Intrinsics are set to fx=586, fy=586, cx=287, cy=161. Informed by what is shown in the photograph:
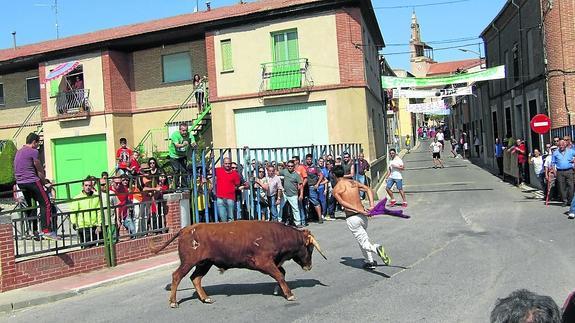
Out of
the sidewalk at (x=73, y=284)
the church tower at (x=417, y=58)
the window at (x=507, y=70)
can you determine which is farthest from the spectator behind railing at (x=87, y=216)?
the church tower at (x=417, y=58)

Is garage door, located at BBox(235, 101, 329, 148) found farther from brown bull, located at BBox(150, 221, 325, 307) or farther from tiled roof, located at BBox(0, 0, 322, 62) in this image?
brown bull, located at BBox(150, 221, 325, 307)

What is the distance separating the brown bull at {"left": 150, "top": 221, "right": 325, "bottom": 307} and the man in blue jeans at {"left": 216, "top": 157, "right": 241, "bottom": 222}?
6.23 metres

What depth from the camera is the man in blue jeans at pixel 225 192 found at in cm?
1411

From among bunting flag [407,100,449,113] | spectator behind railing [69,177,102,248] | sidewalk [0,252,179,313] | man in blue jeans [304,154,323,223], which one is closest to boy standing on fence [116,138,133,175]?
spectator behind railing [69,177,102,248]

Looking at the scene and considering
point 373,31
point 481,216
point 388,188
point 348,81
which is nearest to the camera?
point 481,216

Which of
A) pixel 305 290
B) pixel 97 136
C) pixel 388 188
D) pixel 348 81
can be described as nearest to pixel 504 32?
pixel 348 81

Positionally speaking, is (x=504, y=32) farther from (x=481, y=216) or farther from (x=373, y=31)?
(x=481, y=216)

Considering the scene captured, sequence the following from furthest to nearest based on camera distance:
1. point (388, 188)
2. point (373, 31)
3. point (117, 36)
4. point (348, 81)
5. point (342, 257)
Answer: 1. point (373, 31)
2. point (117, 36)
3. point (348, 81)
4. point (388, 188)
5. point (342, 257)

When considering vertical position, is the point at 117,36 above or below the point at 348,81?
above

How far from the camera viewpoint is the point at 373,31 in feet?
105

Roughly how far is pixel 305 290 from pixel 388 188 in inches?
438

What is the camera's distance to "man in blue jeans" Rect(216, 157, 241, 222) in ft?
46.3

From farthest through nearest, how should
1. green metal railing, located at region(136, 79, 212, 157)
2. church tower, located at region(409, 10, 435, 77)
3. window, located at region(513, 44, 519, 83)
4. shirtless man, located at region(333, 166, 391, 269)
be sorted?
church tower, located at region(409, 10, 435, 77), window, located at region(513, 44, 519, 83), green metal railing, located at region(136, 79, 212, 157), shirtless man, located at region(333, 166, 391, 269)

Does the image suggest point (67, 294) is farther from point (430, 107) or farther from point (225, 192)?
point (430, 107)
